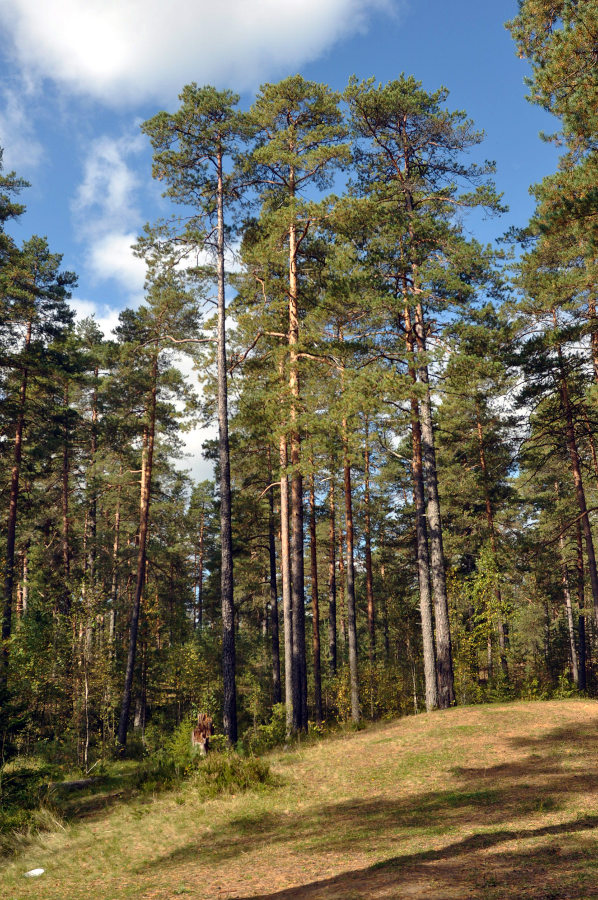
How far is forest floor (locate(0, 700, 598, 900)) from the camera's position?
18.7ft

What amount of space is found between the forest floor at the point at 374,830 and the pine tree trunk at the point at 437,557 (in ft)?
9.39

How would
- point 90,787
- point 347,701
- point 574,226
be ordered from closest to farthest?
1. point 574,226
2. point 90,787
3. point 347,701

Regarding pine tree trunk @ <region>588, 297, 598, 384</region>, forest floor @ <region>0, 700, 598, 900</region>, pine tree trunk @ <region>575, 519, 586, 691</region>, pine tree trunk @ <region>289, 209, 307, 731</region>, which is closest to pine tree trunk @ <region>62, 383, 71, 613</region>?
pine tree trunk @ <region>289, 209, 307, 731</region>

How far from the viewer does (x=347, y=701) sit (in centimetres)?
2511

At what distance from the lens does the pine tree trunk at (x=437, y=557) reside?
16516mm

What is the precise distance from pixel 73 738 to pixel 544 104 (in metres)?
24.0

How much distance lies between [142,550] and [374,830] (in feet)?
54.9

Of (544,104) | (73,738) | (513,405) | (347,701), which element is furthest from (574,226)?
(73,738)

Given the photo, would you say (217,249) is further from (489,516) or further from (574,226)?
(489,516)

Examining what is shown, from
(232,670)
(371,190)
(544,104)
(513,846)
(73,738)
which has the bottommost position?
(73,738)

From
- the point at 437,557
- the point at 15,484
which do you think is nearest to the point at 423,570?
the point at 437,557

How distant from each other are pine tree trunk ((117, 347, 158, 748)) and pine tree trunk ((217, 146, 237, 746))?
24.4ft

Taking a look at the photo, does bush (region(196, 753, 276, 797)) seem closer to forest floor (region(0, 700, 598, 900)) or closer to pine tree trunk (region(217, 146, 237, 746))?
forest floor (region(0, 700, 598, 900))

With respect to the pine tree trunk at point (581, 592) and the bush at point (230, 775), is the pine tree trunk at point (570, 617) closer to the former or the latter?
the pine tree trunk at point (581, 592)
